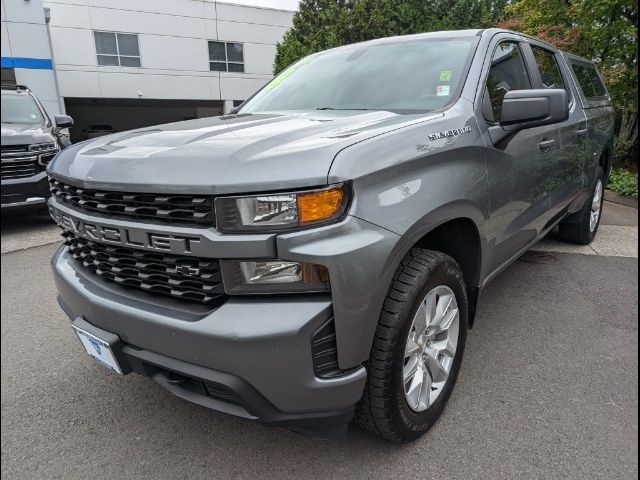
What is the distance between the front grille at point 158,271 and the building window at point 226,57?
2293 cm

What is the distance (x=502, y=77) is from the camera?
2838 mm

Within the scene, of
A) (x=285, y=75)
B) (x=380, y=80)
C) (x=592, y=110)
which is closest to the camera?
(x=380, y=80)

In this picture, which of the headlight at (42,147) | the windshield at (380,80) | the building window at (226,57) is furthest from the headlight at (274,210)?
the building window at (226,57)

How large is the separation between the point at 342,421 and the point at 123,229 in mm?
1046

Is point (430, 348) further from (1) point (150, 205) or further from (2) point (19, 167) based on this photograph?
(2) point (19, 167)

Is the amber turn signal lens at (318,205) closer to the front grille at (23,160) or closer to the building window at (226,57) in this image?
the front grille at (23,160)

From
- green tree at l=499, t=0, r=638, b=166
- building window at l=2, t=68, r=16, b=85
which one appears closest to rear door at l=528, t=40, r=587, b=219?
green tree at l=499, t=0, r=638, b=166

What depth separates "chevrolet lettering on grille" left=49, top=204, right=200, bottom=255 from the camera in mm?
1619

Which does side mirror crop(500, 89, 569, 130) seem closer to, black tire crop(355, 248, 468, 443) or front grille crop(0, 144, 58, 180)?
black tire crop(355, 248, 468, 443)

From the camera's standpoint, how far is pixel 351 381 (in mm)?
1655

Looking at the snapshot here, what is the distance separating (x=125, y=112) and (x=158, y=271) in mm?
26611

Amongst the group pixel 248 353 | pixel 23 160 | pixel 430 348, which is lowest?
pixel 430 348

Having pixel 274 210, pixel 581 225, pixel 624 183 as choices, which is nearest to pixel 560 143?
pixel 581 225

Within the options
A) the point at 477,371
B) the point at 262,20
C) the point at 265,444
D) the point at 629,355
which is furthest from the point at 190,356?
the point at 262,20
